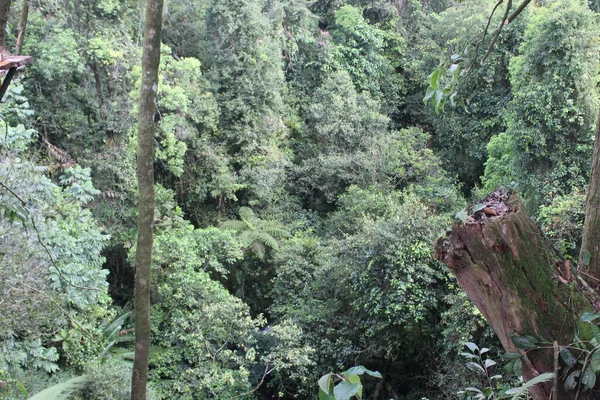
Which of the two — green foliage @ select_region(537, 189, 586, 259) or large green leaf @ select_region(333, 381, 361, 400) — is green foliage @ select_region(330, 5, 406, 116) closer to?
green foliage @ select_region(537, 189, 586, 259)

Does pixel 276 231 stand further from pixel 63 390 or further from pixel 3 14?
pixel 3 14

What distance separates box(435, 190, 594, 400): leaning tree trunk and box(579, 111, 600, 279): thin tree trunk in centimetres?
12

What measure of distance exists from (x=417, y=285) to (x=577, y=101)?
515 centimetres

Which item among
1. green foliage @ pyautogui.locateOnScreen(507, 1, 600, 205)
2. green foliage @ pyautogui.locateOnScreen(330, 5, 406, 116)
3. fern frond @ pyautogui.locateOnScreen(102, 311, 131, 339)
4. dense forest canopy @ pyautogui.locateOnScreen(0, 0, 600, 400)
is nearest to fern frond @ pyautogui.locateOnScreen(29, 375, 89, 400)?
dense forest canopy @ pyautogui.locateOnScreen(0, 0, 600, 400)

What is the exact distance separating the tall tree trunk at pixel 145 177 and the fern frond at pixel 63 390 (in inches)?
44.8

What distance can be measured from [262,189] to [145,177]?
8.38 meters

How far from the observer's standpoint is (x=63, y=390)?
4309 mm

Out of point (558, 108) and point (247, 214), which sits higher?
point (558, 108)

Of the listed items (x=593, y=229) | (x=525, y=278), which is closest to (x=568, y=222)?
(x=593, y=229)

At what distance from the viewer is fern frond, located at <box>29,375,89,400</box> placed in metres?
3.95

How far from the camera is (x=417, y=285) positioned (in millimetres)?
7121

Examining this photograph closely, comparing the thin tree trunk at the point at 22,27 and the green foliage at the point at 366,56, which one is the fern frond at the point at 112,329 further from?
the green foliage at the point at 366,56

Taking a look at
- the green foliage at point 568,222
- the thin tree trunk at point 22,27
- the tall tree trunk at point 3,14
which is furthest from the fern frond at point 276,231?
the tall tree trunk at point 3,14

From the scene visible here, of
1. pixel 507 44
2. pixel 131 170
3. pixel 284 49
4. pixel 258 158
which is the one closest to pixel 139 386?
pixel 131 170
